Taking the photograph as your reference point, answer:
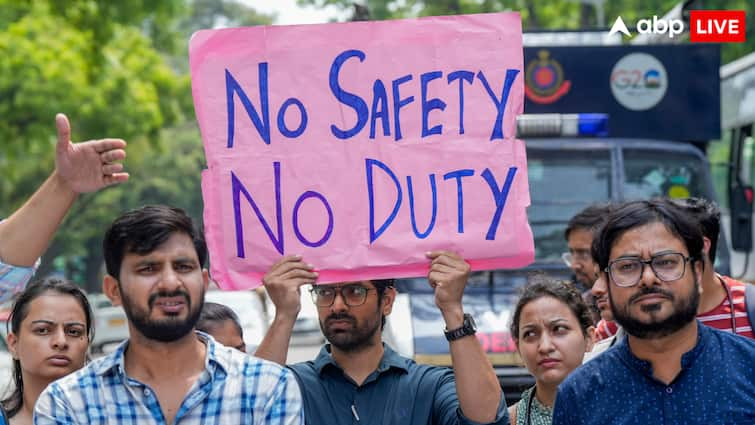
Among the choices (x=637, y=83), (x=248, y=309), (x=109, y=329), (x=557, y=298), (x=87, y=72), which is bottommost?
(x=109, y=329)

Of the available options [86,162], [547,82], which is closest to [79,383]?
[86,162]

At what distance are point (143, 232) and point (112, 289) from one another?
25cm

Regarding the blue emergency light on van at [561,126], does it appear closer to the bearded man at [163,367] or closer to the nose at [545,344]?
the nose at [545,344]

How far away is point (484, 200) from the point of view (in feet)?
13.1

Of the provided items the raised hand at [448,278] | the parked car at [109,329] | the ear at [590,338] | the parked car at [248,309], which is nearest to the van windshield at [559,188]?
the ear at [590,338]

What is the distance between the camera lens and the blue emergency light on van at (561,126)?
8.61m

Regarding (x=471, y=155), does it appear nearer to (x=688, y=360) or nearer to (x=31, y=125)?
(x=688, y=360)

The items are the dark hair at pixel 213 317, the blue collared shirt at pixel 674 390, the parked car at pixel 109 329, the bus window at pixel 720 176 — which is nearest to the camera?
the blue collared shirt at pixel 674 390

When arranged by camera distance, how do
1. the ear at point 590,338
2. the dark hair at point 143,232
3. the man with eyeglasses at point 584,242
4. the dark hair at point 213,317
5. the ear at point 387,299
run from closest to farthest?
the dark hair at point 143,232
the ear at point 387,299
the ear at point 590,338
the dark hair at point 213,317
the man with eyeglasses at point 584,242

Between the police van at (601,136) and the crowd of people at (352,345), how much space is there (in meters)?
3.56

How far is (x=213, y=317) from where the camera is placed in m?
5.21

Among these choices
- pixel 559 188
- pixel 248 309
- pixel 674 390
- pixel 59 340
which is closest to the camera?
pixel 674 390

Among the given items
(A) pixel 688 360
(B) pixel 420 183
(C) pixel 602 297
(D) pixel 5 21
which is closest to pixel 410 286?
(C) pixel 602 297

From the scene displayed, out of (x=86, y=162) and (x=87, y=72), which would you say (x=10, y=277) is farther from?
(x=87, y=72)
